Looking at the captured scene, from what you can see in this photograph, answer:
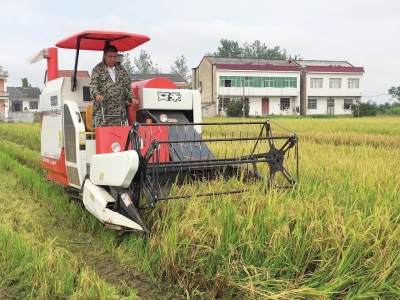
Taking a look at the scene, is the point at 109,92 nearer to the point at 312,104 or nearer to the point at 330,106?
the point at 312,104

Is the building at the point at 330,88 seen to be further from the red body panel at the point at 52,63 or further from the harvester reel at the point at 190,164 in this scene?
the harvester reel at the point at 190,164

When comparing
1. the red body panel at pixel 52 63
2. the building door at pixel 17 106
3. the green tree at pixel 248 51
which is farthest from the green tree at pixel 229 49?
the red body panel at pixel 52 63

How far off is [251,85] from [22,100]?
29465mm

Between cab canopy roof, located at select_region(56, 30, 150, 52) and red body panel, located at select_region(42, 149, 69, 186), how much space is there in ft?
4.45

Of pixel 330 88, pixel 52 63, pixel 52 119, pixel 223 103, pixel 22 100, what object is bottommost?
pixel 52 119

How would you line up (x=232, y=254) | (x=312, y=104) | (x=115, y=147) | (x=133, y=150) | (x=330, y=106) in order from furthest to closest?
(x=330, y=106) < (x=312, y=104) < (x=115, y=147) < (x=133, y=150) < (x=232, y=254)

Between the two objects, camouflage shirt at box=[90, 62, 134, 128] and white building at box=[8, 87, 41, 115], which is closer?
camouflage shirt at box=[90, 62, 134, 128]

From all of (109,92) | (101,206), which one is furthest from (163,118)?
(101,206)

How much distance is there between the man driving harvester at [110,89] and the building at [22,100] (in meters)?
53.7

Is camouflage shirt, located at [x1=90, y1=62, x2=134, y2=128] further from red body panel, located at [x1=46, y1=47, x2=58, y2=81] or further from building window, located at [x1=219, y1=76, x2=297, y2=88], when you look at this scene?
building window, located at [x1=219, y1=76, x2=297, y2=88]

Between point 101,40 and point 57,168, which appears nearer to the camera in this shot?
point 101,40

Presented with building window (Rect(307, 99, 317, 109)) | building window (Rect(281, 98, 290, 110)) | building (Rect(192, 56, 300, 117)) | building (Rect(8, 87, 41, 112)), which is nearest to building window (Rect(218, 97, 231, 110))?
Result: building (Rect(192, 56, 300, 117))

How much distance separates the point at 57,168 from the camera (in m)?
5.67

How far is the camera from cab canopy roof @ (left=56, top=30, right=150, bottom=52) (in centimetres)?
507
